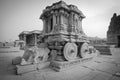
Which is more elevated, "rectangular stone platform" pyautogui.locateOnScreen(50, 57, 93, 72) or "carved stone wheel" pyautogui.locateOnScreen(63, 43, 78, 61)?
"carved stone wheel" pyautogui.locateOnScreen(63, 43, 78, 61)

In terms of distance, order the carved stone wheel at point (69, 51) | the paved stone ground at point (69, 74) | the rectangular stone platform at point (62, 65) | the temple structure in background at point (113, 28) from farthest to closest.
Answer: the temple structure in background at point (113, 28)
the carved stone wheel at point (69, 51)
the rectangular stone platform at point (62, 65)
the paved stone ground at point (69, 74)

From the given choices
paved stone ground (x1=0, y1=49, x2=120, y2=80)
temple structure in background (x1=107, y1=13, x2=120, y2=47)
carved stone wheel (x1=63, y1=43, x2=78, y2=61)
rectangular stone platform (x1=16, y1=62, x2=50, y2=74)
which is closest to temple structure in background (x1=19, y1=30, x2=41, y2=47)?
rectangular stone platform (x1=16, y1=62, x2=50, y2=74)

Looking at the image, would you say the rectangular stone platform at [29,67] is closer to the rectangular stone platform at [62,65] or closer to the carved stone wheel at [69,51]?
the rectangular stone platform at [62,65]

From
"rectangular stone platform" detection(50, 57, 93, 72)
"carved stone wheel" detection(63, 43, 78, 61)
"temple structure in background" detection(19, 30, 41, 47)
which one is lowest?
"rectangular stone platform" detection(50, 57, 93, 72)

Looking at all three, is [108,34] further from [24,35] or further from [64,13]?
[24,35]

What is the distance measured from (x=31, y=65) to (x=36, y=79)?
972mm

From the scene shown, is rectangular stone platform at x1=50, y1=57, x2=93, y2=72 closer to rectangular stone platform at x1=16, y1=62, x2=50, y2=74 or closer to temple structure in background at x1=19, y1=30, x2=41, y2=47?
rectangular stone platform at x1=16, y1=62, x2=50, y2=74

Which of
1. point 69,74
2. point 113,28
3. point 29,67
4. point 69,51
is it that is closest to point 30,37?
point 29,67

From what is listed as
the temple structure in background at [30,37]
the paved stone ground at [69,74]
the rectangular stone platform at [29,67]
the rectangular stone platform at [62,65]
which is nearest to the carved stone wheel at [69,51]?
the rectangular stone platform at [62,65]

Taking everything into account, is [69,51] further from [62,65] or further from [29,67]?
[29,67]

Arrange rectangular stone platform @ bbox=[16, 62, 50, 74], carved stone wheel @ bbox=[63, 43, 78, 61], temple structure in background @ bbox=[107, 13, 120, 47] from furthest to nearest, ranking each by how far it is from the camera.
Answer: temple structure in background @ bbox=[107, 13, 120, 47] < carved stone wheel @ bbox=[63, 43, 78, 61] < rectangular stone platform @ bbox=[16, 62, 50, 74]

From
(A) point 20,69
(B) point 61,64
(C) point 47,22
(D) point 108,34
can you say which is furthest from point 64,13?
(D) point 108,34

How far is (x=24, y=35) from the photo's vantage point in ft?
80.5

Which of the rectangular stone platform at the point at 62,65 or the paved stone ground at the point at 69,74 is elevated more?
the rectangular stone platform at the point at 62,65
